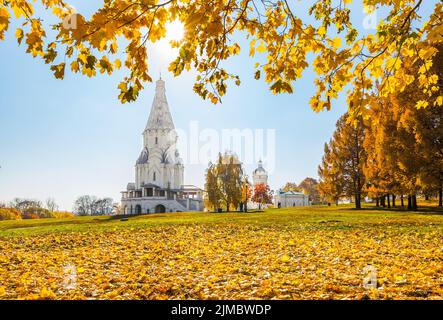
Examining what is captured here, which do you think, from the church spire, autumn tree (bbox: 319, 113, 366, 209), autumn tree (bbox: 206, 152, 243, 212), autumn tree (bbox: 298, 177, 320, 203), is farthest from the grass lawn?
autumn tree (bbox: 298, 177, 320, 203)

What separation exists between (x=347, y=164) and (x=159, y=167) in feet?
153

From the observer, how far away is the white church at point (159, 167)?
7550cm

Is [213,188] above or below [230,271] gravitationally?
above

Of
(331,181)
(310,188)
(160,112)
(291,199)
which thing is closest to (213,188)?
(331,181)

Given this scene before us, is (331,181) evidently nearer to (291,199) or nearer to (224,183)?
(224,183)

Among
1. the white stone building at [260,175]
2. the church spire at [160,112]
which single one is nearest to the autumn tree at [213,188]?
the church spire at [160,112]

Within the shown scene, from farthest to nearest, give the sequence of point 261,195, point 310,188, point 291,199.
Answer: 1. point 310,188
2. point 291,199
3. point 261,195

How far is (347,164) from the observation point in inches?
1676

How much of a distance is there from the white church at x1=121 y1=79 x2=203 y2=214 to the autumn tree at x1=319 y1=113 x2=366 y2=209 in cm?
3794

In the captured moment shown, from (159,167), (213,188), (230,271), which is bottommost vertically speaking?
(230,271)

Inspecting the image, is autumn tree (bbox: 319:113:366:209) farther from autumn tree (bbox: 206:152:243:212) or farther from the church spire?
the church spire

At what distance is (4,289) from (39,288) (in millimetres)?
Answer: 523

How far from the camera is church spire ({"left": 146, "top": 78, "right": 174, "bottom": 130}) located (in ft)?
263
